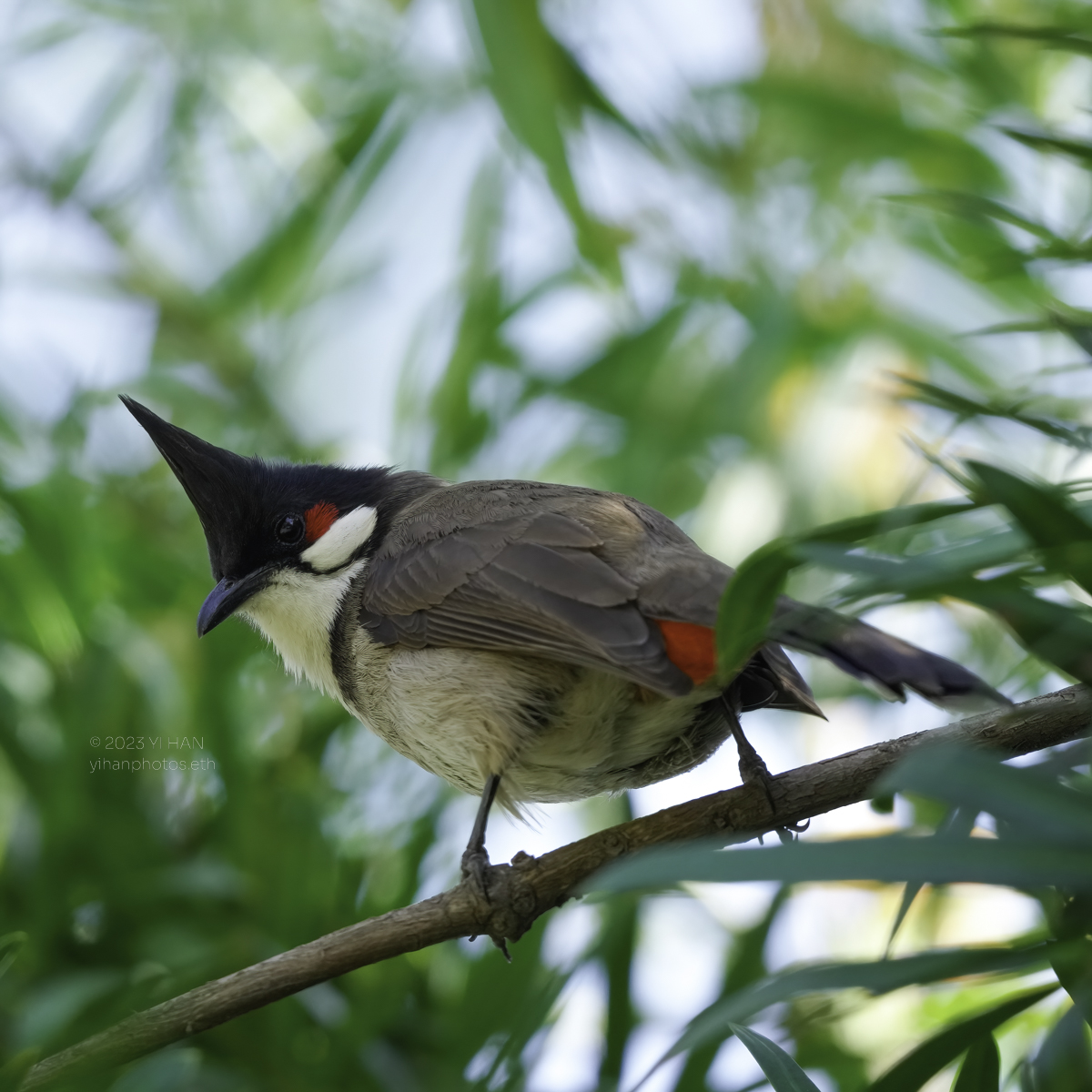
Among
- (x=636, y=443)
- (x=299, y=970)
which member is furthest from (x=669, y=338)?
(x=299, y=970)

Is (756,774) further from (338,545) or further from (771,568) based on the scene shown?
(338,545)

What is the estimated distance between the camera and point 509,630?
Answer: 6.99 feet

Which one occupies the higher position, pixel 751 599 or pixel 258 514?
pixel 751 599

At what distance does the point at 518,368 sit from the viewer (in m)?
3.59

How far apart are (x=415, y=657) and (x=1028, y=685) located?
3.66 ft

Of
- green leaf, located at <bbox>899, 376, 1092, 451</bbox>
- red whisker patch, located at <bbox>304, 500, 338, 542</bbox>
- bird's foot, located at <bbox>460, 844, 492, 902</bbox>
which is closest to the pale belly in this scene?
bird's foot, located at <bbox>460, 844, 492, 902</bbox>

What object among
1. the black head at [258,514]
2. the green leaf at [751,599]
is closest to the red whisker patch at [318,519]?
the black head at [258,514]

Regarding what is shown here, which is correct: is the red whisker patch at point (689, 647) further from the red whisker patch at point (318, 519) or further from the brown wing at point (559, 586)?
the red whisker patch at point (318, 519)

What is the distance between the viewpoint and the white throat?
2.61 meters

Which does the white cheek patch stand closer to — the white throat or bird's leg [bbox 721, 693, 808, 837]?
the white throat

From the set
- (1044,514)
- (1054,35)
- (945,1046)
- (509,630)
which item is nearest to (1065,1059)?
(945,1046)

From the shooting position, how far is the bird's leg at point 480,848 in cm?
193

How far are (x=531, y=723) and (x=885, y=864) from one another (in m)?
1.31

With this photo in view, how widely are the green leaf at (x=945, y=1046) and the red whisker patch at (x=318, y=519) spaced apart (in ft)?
6.10
